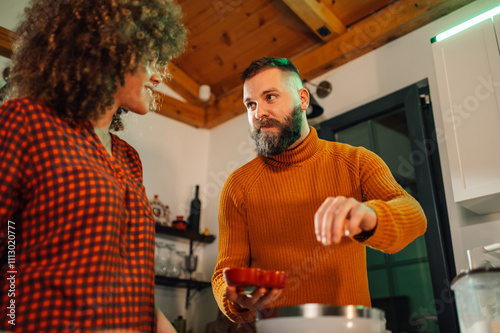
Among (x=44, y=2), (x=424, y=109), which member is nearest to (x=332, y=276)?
(x=44, y=2)

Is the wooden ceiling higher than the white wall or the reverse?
higher

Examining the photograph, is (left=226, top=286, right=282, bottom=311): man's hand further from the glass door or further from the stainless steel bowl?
the glass door

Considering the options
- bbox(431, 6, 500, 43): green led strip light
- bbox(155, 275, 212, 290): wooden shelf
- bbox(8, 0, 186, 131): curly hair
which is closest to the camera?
bbox(8, 0, 186, 131): curly hair

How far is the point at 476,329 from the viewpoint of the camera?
0.93m

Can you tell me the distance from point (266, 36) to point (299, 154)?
200 cm

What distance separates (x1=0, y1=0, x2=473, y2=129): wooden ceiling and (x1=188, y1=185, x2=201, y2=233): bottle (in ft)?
2.50

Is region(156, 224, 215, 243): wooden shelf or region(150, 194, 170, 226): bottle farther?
region(150, 194, 170, 226): bottle

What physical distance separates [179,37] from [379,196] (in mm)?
777

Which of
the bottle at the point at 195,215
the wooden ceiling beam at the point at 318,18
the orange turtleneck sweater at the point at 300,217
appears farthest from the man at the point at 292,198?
the bottle at the point at 195,215

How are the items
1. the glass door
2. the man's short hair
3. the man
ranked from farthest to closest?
the glass door
the man's short hair
the man

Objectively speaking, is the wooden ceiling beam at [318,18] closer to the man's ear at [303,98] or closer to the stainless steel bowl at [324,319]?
the man's ear at [303,98]

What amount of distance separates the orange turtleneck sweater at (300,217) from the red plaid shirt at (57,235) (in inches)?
17.4

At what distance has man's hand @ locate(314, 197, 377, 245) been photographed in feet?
2.67

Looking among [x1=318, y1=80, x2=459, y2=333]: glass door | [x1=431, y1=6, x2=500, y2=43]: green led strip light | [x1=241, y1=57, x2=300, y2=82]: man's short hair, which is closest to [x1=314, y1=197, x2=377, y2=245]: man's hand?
[x1=241, y1=57, x2=300, y2=82]: man's short hair
